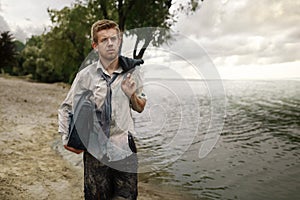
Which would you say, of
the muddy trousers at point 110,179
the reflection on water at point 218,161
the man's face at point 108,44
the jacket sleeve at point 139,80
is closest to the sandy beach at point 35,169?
the reflection on water at point 218,161

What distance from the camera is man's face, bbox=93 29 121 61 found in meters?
2.37

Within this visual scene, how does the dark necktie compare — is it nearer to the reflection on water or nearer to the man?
the man

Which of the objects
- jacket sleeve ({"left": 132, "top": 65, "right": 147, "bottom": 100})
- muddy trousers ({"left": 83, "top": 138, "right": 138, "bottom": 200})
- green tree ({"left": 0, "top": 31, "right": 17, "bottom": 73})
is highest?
green tree ({"left": 0, "top": 31, "right": 17, "bottom": 73})

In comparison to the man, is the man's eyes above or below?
above

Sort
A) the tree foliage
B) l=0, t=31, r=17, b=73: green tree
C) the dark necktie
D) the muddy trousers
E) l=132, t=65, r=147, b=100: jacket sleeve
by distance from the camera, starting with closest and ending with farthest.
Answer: the dark necktie < l=132, t=65, r=147, b=100: jacket sleeve < the muddy trousers < the tree foliage < l=0, t=31, r=17, b=73: green tree

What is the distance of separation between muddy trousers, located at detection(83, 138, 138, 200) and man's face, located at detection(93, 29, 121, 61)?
0.90 metres

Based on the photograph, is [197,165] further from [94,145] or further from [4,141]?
[94,145]

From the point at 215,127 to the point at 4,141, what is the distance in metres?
9.93

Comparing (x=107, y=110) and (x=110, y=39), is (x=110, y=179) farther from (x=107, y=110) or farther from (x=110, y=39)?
(x=110, y=39)

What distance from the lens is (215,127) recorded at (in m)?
14.6

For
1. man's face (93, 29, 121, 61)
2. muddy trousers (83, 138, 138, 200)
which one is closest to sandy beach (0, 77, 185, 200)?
muddy trousers (83, 138, 138, 200)

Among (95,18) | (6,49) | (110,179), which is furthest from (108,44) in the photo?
(6,49)

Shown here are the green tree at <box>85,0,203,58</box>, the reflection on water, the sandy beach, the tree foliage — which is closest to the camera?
the reflection on water

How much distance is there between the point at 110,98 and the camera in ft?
7.73
